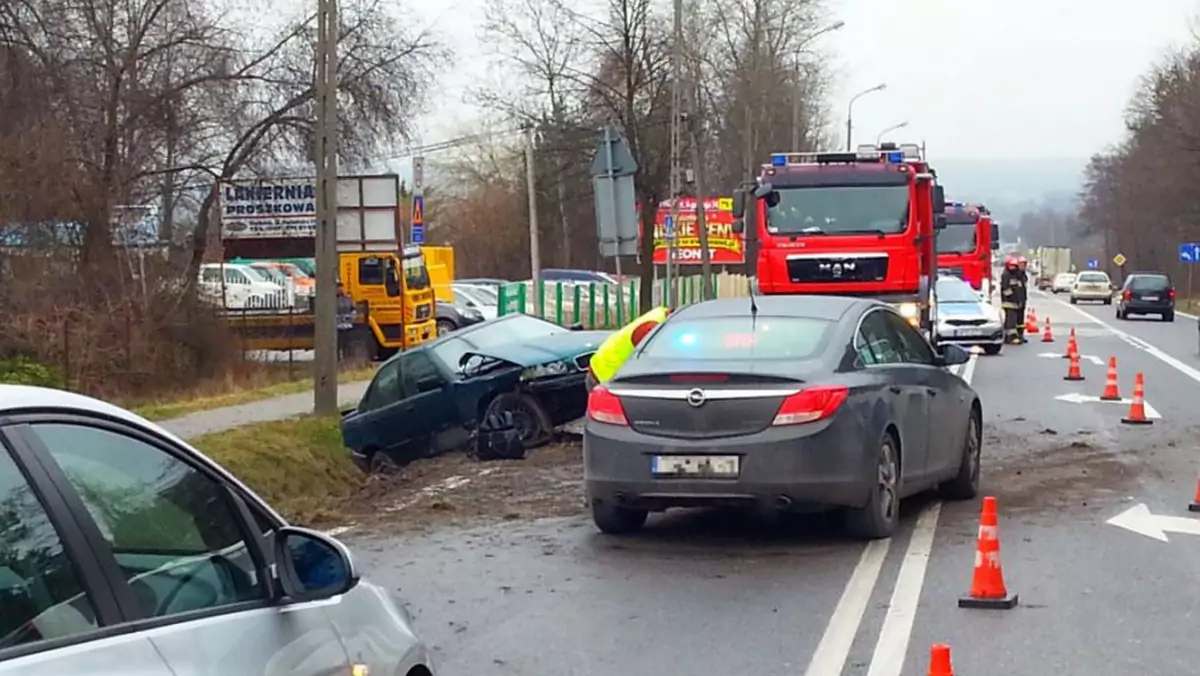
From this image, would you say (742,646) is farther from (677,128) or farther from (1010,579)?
(677,128)

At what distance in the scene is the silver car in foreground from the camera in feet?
10.1

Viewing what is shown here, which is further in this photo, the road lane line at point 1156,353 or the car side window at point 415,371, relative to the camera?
the road lane line at point 1156,353

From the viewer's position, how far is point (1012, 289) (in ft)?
119

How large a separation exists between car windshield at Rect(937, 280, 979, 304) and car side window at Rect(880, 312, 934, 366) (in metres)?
22.1

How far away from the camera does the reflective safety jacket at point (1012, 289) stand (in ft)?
117

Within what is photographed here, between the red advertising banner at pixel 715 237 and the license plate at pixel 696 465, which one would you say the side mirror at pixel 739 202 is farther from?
the red advertising banner at pixel 715 237

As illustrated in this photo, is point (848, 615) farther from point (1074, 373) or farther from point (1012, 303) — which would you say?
point (1012, 303)

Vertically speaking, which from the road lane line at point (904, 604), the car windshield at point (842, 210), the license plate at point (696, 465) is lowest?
the road lane line at point (904, 604)

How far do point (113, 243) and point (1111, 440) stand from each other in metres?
16.9

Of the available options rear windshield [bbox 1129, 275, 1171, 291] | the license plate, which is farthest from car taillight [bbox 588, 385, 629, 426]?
rear windshield [bbox 1129, 275, 1171, 291]

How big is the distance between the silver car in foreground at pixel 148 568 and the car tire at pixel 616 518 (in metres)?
6.23

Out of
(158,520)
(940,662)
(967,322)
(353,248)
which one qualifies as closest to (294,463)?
(940,662)

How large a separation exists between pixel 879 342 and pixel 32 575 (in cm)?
Result: 852

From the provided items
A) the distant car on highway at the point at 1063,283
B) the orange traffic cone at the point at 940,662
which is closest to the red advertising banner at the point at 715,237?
the distant car on highway at the point at 1063,283
